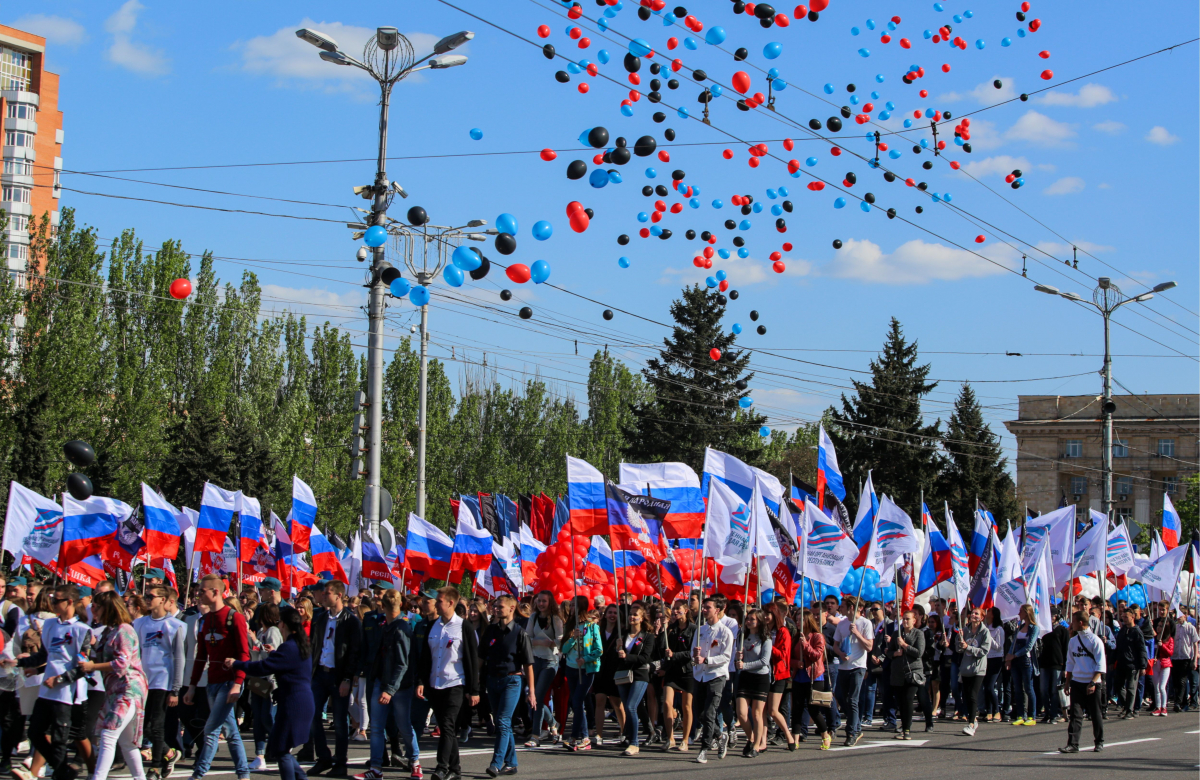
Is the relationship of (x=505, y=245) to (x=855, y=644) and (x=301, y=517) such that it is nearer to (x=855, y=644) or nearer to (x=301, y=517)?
(x=855, y=644)

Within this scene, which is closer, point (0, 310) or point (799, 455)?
point (0, 310)

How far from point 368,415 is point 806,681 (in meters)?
8.96

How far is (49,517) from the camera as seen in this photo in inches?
769

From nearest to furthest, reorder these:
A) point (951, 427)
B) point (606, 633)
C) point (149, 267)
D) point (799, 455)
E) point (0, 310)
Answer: point (606, 633) → point (0, 310) → point (149, 267) → point (951, 427) → point (799, 455)

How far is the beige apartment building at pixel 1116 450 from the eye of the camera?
7981cm

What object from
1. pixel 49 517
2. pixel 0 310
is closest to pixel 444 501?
pixel 0 310

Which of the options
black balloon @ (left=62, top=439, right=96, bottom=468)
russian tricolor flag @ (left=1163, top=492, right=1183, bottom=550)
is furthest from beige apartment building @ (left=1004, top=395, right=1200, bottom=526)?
black balloon @ (left=62, top=439, right=96, bottom=468)

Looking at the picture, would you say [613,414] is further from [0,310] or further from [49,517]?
[49,517]

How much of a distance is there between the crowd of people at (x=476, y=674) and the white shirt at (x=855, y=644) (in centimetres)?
3

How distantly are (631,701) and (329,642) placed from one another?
325 centimetres

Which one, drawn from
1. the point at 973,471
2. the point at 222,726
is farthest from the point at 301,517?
the point at 973,471

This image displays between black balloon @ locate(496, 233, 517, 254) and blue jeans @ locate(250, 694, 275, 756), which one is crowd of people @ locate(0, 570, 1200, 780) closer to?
blue jeans @ locate(250, 694, 275, 756)

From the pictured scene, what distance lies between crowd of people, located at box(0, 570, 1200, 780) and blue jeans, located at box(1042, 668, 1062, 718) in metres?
0.04

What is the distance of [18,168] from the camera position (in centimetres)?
6919
